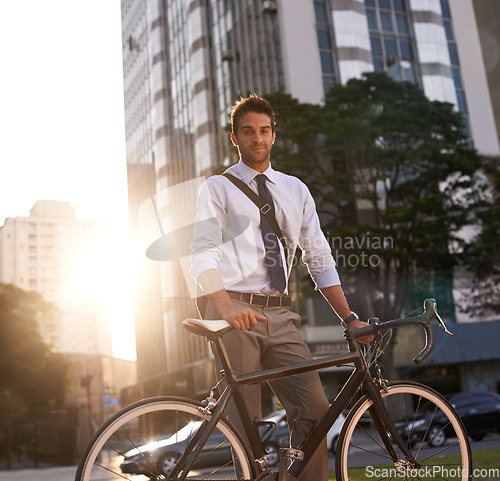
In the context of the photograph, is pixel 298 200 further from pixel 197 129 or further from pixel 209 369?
pixel 197 129

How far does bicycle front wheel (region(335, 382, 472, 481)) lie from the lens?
2.61 metres

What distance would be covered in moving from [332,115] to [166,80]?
89.5ft

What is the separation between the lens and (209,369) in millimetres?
34281

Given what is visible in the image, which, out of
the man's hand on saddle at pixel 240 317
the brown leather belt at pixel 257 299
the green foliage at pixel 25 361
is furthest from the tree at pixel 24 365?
the man's hand on saddle at pixel 240 317

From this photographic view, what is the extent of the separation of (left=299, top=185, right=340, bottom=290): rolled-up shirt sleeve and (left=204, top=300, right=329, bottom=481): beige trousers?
338mm

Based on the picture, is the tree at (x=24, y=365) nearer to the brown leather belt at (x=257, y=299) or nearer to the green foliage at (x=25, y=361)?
the green foliage at (x=25, y=361)

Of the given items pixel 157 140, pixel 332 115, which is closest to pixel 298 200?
pixel 332 115

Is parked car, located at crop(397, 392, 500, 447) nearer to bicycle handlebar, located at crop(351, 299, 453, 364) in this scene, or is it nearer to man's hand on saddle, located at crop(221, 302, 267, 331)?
bicycle handlebar, located at crop(351, 299, 453, 364)

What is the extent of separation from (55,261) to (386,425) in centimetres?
7603

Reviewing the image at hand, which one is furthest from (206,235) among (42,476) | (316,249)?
(42,476)

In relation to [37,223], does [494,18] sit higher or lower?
lower

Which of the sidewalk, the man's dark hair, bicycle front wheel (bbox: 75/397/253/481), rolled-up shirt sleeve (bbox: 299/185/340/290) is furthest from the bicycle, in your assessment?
the sidewalk

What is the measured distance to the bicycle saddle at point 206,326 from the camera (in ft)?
7.86

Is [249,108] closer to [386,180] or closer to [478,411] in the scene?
[478,411]
